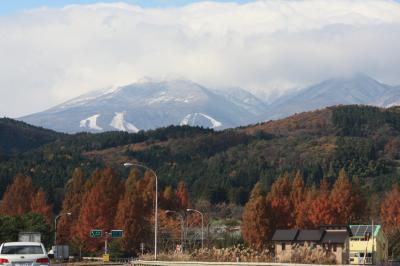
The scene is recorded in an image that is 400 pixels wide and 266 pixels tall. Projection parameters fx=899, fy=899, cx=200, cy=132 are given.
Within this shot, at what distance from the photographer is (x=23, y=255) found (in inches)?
1415

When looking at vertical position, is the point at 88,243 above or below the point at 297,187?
below

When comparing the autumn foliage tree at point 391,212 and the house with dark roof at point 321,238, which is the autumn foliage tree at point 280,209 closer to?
the house with dark roof at point 321,238

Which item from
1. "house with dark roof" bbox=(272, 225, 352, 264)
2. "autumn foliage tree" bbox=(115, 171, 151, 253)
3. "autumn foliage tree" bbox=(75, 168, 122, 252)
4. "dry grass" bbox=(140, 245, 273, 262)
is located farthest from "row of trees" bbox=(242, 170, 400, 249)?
"dry grass" bbox=(140, 245, 273, 262)

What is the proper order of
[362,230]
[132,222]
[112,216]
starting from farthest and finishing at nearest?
[112,216] < [132,222] < [362,230]

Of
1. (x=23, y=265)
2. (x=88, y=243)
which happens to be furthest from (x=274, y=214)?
(x=23, y=265)

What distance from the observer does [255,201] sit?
116125mm

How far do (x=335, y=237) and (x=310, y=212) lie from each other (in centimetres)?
1934

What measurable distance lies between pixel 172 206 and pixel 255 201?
116 ft

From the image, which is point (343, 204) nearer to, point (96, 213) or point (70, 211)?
point (96, 213)

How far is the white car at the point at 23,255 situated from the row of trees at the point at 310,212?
249ft

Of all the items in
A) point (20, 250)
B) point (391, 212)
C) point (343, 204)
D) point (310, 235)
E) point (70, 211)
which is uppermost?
point (343, 204)

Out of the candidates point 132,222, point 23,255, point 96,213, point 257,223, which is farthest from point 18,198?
point 23,255

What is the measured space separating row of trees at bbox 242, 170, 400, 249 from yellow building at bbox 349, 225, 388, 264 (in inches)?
569

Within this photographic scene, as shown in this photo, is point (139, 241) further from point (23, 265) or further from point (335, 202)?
point (23, 265)
